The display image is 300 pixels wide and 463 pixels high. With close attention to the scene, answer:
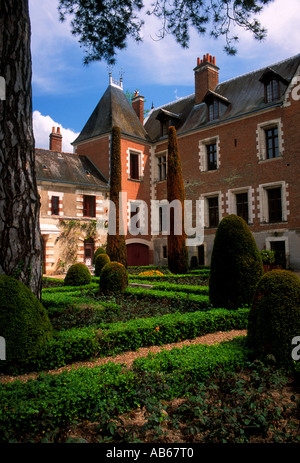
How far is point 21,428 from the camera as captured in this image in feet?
8.74

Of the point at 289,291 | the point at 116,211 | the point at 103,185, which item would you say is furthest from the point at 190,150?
the point at 289,291

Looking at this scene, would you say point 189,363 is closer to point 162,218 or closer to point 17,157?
point 17,157

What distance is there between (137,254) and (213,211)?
546 centimetres

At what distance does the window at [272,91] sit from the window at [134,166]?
8.71m

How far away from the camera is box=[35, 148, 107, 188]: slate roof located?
19.5 m

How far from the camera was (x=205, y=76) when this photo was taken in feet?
72.8

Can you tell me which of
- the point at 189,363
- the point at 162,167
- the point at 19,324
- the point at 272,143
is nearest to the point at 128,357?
the point at 189,363

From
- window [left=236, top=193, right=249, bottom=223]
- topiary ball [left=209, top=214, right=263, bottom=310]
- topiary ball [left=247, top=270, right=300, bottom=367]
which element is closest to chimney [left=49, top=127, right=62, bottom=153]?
window [left=236, top=193, right=249, bottom=223]

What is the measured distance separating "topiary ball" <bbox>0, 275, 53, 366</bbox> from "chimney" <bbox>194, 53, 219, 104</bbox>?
20.8 meters

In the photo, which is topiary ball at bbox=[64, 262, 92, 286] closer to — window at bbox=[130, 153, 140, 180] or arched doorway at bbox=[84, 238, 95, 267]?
arched doorway at bbox=[84, 238, 95, 267]

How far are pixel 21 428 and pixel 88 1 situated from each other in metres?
7.13

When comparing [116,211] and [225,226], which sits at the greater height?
[116,211]
